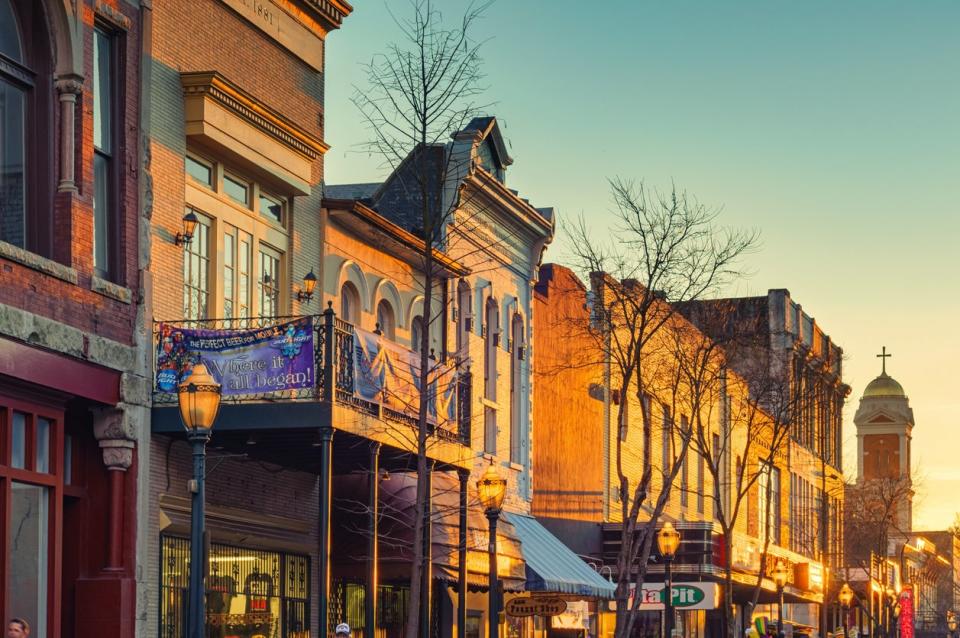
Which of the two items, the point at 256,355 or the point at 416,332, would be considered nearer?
the point at 256,355

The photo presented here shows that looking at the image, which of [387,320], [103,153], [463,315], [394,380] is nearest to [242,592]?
[394,380]

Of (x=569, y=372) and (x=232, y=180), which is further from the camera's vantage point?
(x=569, y=372)

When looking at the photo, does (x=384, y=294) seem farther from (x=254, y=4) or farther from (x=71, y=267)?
(x=71, y=267)

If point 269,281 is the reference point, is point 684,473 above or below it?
below

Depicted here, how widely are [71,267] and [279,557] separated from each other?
762 cm

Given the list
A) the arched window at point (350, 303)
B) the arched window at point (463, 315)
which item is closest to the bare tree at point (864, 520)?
the arched window at point (463, 315)

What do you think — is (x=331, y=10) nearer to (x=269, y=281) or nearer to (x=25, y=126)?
(x=269, y=281)

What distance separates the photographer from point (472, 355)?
3322cm

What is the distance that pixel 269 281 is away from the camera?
25.2 m

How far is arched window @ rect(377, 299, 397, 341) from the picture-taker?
96.9ft

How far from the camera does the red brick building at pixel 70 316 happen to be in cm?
1855

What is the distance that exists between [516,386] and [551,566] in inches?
178

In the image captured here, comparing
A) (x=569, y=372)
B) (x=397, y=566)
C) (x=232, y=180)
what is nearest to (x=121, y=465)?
(x=232, y=180)

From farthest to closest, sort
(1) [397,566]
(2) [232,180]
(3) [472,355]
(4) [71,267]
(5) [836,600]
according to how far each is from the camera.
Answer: (5) [836,600]
(3) [472,355]
(1) [397,566]
(2) [232,180]
(4) [71,267]
